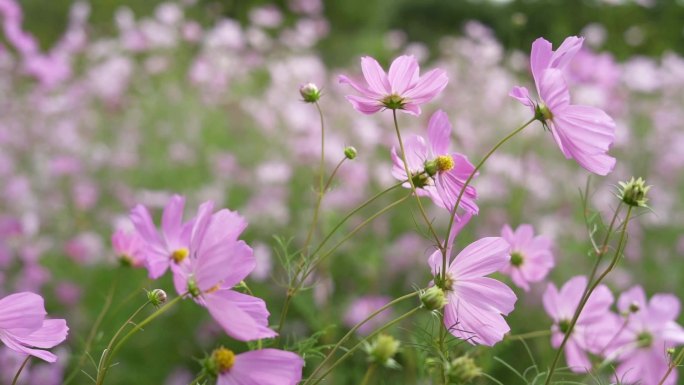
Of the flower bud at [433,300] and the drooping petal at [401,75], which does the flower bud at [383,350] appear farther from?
the drooping petal at [401,75]

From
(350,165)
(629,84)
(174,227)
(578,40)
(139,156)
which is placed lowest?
(139,156)

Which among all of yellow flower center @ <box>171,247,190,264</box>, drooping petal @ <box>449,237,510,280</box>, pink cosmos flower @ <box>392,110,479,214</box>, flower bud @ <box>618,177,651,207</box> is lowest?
A: yellow flower center @ <box>171,247,190,264</box>

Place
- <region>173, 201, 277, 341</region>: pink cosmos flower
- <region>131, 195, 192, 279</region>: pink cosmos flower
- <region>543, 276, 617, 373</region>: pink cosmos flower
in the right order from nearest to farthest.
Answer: <region>173, 201, 277, 341</region>: pink cosmos flower < <region>131, 195, 192, 279</region>: pink cosmos flower < <region>543, 276, 617, 373</region>: pink cosmos flower

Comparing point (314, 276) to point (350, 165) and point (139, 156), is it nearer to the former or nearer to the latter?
point (350, 165)

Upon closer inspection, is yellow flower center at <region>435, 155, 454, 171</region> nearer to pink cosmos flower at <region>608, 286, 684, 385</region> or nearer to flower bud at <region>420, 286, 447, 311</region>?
flower bud at <region>420, 286, 447, 311</region>

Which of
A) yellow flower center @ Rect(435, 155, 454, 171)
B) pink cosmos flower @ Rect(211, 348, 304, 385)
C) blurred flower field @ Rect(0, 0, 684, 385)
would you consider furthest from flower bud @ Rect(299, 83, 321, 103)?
pink cosmos flower @ Rect(211, 348, 304, 385)

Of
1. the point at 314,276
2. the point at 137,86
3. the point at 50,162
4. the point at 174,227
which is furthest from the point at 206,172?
the point at 174,227
